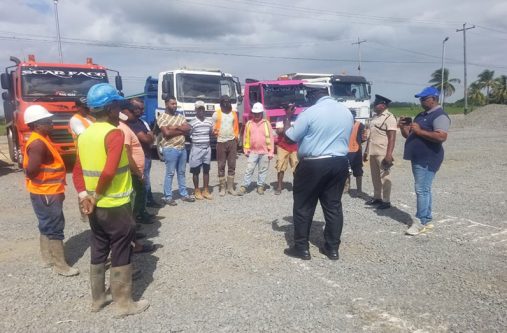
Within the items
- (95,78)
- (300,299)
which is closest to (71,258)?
(300,299)

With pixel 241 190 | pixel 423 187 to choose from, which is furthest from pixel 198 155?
pixel 423 187

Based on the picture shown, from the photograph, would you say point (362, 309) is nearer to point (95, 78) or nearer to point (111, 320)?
point (111, 320)

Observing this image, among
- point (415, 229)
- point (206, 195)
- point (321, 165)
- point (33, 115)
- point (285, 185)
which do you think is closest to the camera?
point (33, 115)

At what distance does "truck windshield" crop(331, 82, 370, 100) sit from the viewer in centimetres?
1717

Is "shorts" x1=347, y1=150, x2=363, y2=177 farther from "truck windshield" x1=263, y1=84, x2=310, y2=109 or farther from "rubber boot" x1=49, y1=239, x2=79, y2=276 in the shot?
"truck windshield" x1=263, y1=84, x2=310, y2=109

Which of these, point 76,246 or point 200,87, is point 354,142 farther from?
point 200,87

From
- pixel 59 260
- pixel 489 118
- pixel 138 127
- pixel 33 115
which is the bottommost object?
pixel 59 260

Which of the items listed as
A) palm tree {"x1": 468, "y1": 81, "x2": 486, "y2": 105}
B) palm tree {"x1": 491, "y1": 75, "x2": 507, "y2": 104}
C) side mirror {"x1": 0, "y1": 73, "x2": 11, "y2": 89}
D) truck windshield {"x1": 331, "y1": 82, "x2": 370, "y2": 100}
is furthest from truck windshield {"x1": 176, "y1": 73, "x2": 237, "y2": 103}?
palm tree {"x1": 468, "y1": 81, "x2": 486, "y2": 105}

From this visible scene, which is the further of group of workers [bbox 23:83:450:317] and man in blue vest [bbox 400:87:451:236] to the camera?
man in blue vest [bbox 400:87:451:236]

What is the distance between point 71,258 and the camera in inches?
183

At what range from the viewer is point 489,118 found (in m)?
27.0

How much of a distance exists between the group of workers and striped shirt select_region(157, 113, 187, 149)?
0.02 m

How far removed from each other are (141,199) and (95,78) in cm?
653

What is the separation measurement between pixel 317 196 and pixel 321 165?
42 centimetres
